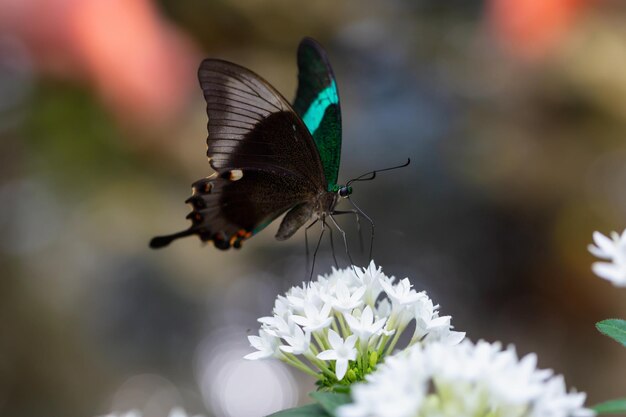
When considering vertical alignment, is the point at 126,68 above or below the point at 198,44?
below

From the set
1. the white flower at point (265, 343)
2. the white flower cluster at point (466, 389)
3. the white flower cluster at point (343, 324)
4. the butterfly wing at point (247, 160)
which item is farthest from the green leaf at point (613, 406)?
the butterfly wing at point (247, 160)

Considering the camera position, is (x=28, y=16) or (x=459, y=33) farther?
(x=459, y=33)

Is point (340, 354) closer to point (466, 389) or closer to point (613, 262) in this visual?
point (466, 389)

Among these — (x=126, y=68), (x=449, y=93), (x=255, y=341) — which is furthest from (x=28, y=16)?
(x=255, y=341)

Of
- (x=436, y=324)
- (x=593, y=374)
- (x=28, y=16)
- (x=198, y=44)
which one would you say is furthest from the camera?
(x=198, y=44)

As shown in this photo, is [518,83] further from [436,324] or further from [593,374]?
[436,324]
